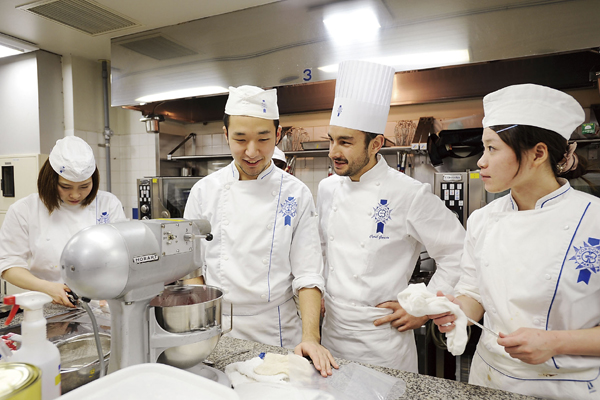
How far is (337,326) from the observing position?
1.70m

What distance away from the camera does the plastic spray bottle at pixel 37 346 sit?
0.72 meters

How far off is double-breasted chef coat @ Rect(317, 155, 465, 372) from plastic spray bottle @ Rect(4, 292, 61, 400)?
1.15 meters

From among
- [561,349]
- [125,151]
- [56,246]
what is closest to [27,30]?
[125,151]

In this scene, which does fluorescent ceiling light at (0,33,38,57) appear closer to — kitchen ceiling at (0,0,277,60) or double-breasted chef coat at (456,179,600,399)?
kitchen ceiling at (0,0,277,60)

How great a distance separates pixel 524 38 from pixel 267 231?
189cm

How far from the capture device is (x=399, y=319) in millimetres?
1612

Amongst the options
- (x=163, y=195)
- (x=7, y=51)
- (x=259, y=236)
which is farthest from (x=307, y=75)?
(x=7, y=51)

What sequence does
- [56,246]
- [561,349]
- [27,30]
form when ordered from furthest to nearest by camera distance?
[27,30] < [56,246] < [561,349]

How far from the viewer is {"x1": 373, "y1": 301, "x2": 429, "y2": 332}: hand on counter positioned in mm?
1598

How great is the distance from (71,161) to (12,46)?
2.86 meters

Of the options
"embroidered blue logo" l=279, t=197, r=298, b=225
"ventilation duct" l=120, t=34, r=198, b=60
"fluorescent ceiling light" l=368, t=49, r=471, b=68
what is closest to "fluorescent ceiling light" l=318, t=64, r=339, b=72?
"fluorescent ceiling light" l=368, t=49, r=471, b=68

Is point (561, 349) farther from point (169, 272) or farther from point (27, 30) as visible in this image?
point (27, 30)

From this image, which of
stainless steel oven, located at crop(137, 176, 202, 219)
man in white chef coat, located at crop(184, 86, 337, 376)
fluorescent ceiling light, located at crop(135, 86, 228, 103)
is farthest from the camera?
stainless steel oven, located at crop(137, 176, 202, 219)

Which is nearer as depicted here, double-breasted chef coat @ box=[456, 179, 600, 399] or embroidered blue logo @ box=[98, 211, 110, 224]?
double-breasted chef coat @ box=[456, 179, 600, 399]
